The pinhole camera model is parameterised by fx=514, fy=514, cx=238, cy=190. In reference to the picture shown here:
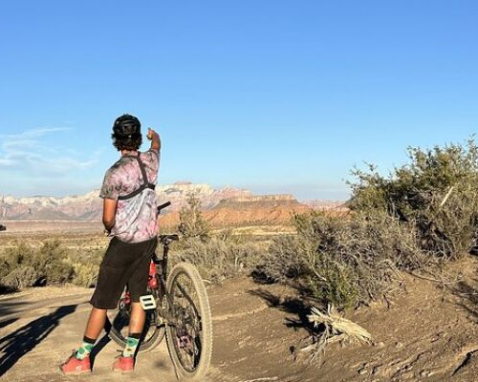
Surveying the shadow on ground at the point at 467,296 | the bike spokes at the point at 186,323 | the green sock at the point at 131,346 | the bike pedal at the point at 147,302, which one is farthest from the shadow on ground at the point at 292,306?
the green sock at the point at 131,346

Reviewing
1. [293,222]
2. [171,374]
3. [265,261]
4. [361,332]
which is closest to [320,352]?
[361,332]

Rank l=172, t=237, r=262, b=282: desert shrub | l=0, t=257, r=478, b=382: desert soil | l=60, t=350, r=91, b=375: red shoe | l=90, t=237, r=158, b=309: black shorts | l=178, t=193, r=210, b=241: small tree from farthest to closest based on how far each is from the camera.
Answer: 1. l=178, t=193, r=210, b=241: small tree
2. l=172, t=237, r=262, b=282: desert shrub
3. l=60, t=350, r=91, b=375: red shoe
4. l=90, t=237, r=158, b=309: black shorts
5. l=0, t=257, r=478, b=382: desert soil

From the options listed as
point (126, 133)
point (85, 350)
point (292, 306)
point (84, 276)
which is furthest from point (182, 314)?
point (84, 276)

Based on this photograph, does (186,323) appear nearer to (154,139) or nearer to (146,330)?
(146,330)

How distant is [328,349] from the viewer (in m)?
4.70

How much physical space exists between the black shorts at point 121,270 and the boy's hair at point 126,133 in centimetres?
83

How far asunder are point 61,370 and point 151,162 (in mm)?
2073

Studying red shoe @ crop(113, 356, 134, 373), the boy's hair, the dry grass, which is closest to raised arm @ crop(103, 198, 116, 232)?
the boy's hair

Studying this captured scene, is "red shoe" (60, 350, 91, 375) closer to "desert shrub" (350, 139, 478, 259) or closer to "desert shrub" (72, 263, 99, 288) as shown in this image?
"desert shrub" (350, 139, 478, 259)

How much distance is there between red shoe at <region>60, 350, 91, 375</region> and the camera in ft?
15.1

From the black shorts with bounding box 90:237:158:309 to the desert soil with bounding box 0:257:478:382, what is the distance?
2.35 feet

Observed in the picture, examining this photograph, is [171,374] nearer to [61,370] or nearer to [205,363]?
[205,363]

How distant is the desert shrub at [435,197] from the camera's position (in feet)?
20.3

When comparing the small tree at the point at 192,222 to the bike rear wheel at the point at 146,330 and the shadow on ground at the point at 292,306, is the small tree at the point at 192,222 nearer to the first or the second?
the shadow on ground at the point at 292,306
